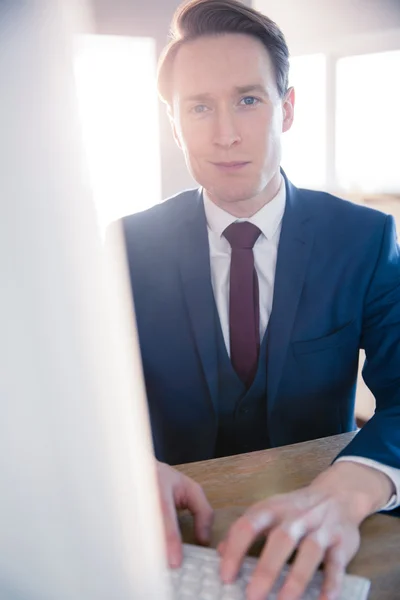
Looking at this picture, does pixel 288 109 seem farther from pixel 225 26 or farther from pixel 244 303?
pixel 244 303

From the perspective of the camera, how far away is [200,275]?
112 centimetres

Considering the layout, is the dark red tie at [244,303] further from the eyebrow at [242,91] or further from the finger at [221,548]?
the finger at [221,548]

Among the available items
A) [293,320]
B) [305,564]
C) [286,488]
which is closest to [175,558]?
[305,564]

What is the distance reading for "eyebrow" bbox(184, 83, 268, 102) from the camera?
1067mm

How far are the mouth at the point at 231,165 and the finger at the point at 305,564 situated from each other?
75 centimetres

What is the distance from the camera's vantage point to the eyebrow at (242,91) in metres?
1.07

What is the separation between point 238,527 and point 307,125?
1.97 meters

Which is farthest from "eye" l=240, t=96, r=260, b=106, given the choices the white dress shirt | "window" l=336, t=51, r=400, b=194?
"window" l=336, t=51, r=400, b=194

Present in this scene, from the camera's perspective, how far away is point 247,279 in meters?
1.13

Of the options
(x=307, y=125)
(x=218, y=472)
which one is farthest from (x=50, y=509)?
(x=307, y=125)

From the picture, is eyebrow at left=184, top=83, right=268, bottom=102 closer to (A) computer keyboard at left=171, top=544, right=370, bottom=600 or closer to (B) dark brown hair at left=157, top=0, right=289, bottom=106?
(B) dark brown hair at left=157, top=0, right=289, bottom=106

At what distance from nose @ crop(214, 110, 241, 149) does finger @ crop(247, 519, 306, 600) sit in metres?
0.75

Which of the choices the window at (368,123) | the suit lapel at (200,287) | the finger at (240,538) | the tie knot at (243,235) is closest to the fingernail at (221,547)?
the finger at (240,538)

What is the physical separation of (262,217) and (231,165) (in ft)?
0.42
